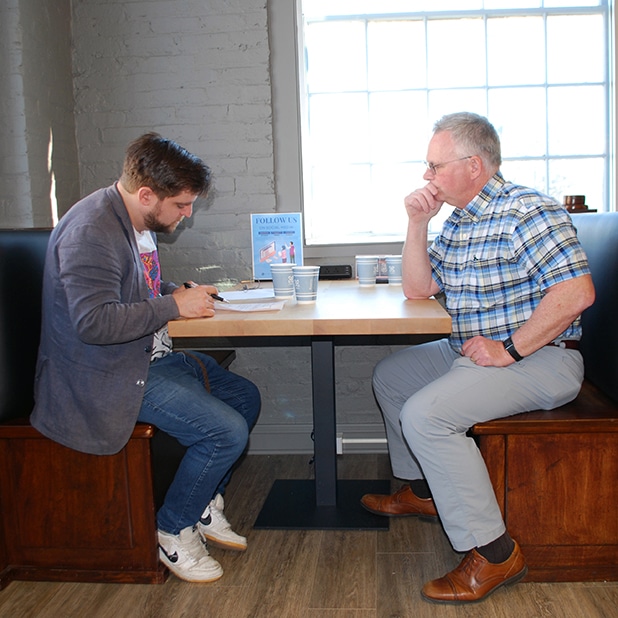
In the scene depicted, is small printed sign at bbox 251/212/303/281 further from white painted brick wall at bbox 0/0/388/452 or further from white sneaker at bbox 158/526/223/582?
white sneaker at bbox 158/526/223/582

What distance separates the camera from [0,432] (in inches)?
87.0

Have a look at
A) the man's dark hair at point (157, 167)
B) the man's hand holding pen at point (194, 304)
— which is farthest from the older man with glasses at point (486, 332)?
the man's dark hair at point (157, 167)

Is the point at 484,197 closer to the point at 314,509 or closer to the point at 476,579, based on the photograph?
the point at 476,579

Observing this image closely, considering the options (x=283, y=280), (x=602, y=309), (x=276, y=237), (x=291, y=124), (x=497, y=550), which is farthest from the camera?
(x=291, y=124)

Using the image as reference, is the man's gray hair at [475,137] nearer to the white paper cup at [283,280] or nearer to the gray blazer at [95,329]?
the white paper cup at [283,280]

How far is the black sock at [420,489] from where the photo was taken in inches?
105

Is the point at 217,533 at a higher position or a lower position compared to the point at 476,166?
lower

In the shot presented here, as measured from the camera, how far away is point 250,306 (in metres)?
2.22

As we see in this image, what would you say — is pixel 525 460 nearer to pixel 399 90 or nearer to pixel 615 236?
pixel 615 236

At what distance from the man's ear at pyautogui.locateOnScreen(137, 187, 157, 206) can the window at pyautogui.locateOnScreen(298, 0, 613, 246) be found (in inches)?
50.5

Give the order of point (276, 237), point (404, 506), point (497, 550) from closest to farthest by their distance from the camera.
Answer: point (497, 550), point (404, 506), point (276, 237)

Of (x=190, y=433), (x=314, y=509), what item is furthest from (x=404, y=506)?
(x=190, y=433)

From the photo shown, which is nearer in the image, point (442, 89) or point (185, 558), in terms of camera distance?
point (185, 558)

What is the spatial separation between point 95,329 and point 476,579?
4.21ft
